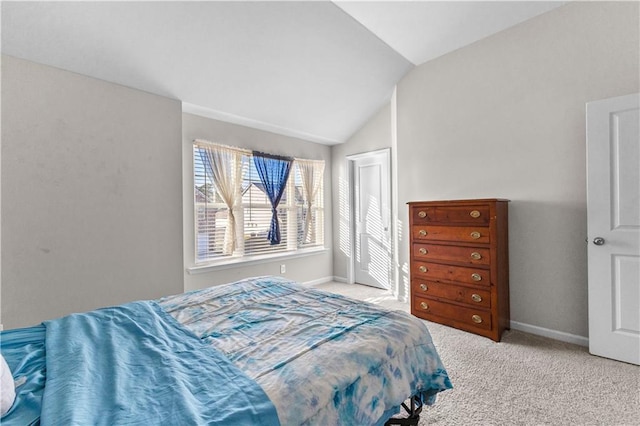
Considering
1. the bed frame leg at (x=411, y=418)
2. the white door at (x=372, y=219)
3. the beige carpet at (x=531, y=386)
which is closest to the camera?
the bed frame leg at (x=411, y=418)

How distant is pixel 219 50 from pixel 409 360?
2.98 meters

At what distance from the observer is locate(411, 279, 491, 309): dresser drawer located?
2.73 meters

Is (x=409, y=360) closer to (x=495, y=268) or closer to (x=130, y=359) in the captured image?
(x=130, y=359)

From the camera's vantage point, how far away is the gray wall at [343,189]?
4.60m

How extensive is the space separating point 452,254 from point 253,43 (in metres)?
2.85

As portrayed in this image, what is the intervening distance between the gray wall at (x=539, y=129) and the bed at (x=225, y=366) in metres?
2.06

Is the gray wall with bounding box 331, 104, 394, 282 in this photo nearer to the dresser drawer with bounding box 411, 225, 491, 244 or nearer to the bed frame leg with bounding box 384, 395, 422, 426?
the dresser drawer with bounding box 411, 225, 491, 244

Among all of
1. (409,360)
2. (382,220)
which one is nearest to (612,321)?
(409,360)

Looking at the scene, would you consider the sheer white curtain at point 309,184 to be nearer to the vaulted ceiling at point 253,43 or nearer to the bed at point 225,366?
the vaulted ceiling at point 253,43

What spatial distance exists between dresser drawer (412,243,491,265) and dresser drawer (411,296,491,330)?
456 millimetres

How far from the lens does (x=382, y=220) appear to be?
14.8ft

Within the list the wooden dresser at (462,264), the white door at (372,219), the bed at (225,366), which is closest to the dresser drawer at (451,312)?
the wooden dresser at (462,264)

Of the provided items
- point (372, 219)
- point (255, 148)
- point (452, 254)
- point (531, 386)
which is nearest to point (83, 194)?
point (255, 148)

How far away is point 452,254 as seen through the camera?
9.59 feet
